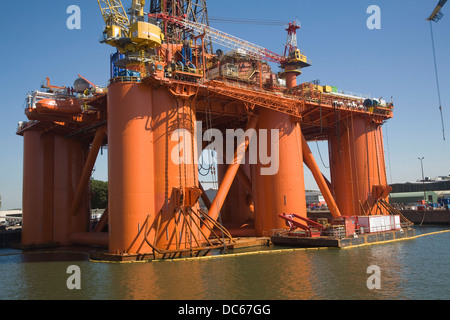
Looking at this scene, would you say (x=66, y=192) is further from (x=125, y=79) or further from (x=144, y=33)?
(x=144, y=33)

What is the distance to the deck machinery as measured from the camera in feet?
96.8

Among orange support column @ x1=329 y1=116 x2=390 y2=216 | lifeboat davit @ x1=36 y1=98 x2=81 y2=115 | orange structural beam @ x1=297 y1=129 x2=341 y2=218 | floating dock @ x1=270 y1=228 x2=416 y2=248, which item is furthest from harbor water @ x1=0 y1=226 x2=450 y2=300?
orange support column @ x1=329 y1=116 x2=390 y2=216

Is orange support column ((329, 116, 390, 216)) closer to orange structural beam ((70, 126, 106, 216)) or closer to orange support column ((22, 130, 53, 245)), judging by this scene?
orange structural beam ((70, 126, 106, 216))

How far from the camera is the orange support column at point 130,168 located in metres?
28.6

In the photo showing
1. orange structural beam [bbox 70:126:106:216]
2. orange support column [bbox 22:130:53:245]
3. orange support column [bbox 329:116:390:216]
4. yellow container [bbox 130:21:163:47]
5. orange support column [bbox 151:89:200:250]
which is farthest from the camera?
orange support column [bbox 329:116:390:216]

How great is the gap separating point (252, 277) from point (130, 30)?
2029cm

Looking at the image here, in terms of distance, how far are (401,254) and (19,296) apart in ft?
78.7

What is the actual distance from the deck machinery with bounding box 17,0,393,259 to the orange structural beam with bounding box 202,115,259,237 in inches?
4.1

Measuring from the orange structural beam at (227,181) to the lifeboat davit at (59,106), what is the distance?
47.6 feet

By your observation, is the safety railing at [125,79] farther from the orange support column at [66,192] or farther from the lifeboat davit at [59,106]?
the orange support column at [66,192]

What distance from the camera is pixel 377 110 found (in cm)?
4875

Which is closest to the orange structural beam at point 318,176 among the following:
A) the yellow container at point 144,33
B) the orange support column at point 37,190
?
the yellow container at point 144,33

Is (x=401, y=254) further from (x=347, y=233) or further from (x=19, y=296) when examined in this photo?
(x=19, y=296)
